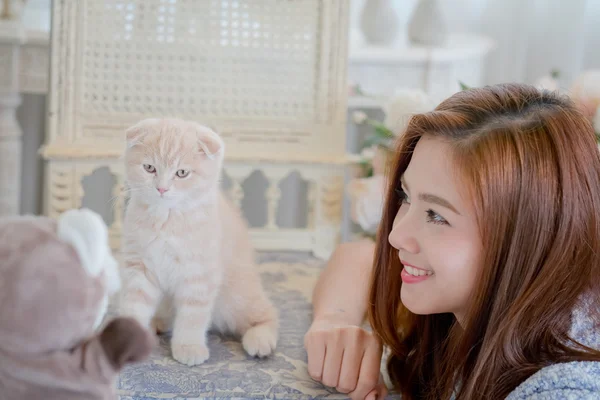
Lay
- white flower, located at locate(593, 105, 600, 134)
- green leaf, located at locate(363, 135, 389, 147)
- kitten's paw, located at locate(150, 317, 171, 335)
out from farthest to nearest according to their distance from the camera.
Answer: green leaf, located at locate(363, 135, 389, 147)
white flower, located at locate(593, 105, 600, 134)
kitten's paw, located at locate(150, 317, 171, 335)

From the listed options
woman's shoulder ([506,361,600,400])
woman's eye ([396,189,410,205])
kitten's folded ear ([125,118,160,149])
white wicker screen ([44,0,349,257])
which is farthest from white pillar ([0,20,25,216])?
woman's shoulder ([506,361,600,400])

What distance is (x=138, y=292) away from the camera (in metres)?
0.83

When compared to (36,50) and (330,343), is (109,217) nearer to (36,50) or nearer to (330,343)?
(36,50)

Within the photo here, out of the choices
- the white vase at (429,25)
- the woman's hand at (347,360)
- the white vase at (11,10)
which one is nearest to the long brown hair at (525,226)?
the woman's hand at (347,360)

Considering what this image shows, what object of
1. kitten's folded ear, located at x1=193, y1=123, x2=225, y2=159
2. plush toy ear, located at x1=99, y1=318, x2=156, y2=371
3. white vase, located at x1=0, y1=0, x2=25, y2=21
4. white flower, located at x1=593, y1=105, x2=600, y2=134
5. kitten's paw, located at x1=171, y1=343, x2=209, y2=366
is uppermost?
white vase, located at x1=0, y1=0, x2=25, y2=21

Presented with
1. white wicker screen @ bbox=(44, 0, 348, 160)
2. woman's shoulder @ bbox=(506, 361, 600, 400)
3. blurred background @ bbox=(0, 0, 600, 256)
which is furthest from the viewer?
blurred background @ bbox=(0, 0, 600, 256)

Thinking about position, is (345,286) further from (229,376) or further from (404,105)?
(404,105)

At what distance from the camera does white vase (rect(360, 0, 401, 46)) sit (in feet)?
5.05

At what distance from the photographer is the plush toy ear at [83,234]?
0.48 metres

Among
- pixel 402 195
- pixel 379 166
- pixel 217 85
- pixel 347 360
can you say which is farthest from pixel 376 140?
pixel 347 360

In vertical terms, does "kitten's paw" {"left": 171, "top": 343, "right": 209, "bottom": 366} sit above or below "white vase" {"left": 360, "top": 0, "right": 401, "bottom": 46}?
below

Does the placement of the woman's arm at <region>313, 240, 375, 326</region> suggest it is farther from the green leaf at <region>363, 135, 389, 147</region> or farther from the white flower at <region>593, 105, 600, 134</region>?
the white flower at <region>593, 105, 600, 134</region>

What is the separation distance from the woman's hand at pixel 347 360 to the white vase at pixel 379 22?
2.94 ft

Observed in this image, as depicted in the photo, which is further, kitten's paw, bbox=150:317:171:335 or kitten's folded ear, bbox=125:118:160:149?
kitten's paw, bbox=150:317:171:335
